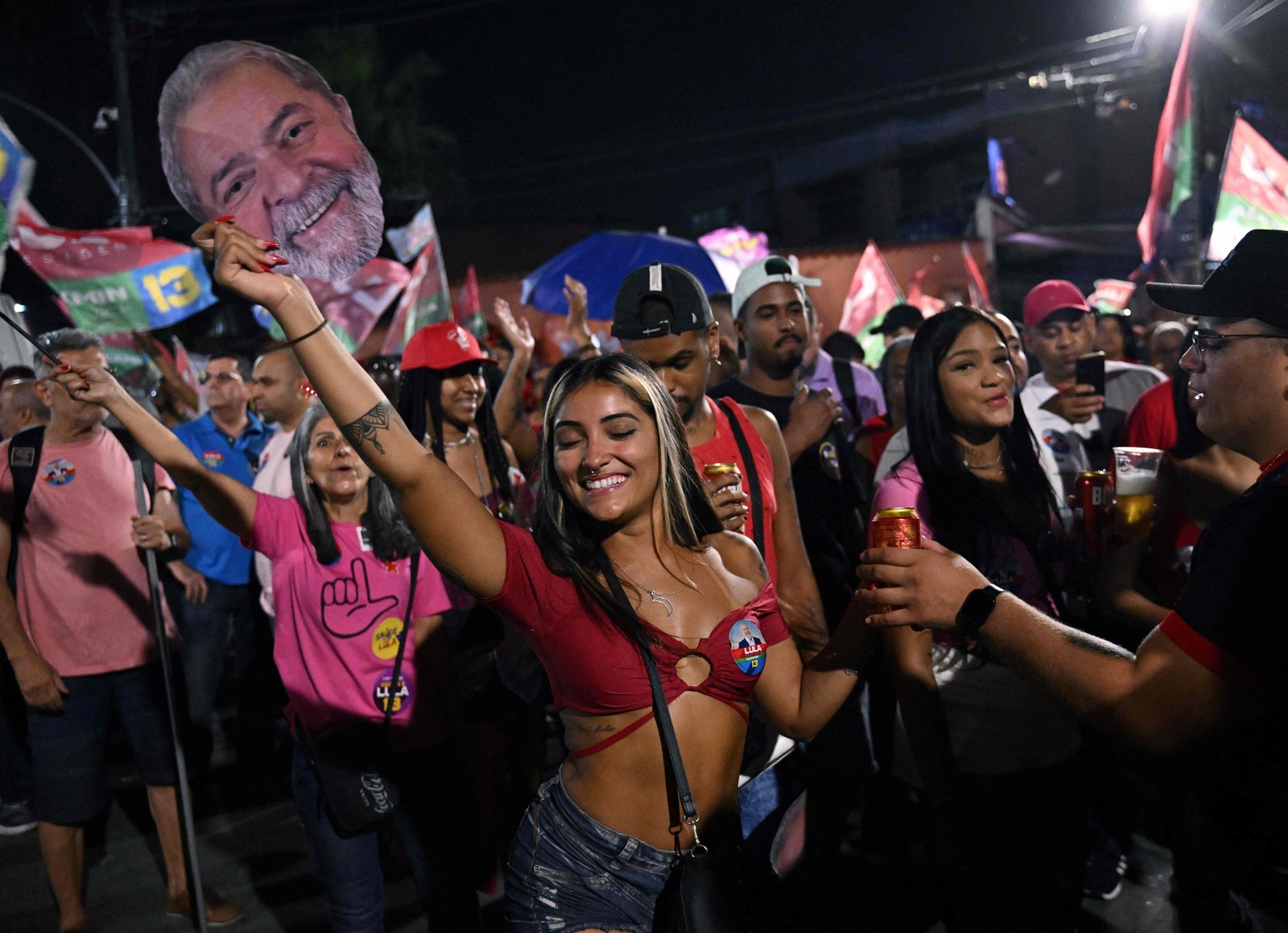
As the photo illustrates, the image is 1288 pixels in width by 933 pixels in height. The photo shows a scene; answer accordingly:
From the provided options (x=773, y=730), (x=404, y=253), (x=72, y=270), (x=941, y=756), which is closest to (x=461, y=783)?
(x=773, y=730)

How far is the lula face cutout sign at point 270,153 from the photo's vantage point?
211cm

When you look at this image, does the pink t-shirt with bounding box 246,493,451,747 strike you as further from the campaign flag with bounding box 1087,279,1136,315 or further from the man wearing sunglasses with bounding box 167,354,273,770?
the campaign flag with bounding box 1087,279,1136,315

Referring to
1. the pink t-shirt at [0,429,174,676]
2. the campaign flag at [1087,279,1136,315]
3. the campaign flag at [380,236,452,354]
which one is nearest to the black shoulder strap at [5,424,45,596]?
the pink t-shirt at [0,429,174,676]

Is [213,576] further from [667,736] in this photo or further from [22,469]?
[667,736]

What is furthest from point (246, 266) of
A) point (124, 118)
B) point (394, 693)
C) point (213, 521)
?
point (124, 118)

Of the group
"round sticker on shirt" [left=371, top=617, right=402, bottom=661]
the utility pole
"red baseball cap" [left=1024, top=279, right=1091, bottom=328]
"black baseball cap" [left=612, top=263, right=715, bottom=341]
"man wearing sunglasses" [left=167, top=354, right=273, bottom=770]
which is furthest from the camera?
the utility pole

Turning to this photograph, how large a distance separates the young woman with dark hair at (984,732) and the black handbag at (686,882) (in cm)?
93

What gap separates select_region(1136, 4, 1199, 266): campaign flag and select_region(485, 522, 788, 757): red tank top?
9220 mm

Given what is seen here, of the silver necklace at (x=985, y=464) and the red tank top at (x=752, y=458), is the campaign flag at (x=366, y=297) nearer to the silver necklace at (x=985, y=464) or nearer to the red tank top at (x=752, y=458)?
the red tank top at (x=752, y=458)

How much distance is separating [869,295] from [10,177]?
9.31 meters

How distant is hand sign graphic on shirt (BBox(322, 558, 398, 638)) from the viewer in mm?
3473

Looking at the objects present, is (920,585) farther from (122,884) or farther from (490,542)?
(122,884)

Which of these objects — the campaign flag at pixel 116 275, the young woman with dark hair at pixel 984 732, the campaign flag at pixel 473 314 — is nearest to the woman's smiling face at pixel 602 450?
the young woman with dark hair at pixel 984 732

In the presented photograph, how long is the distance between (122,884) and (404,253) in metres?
6.67
